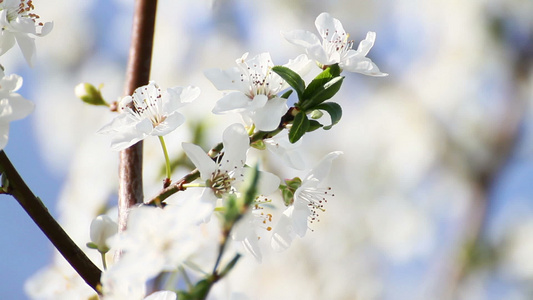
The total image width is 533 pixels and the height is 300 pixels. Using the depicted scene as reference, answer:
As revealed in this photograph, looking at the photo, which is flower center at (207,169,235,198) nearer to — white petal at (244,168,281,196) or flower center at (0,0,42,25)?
white petal at (244,168,281,196)

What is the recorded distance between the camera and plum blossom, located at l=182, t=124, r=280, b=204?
0.33 metres

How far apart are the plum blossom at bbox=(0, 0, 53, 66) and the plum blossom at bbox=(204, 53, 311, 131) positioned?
11 cm

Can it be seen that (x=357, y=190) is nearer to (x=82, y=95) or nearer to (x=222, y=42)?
(x=222, y=42)

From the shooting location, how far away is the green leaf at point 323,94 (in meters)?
0.33

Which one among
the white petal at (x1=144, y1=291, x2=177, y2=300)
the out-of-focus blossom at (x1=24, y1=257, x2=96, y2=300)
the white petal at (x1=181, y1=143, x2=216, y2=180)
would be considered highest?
the white petal at (x1=181, y1=143, x2=216, y2=180)

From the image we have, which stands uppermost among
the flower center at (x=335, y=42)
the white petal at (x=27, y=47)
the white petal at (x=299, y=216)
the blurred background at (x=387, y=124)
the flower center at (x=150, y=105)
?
the white petal at (x=27, y=47)

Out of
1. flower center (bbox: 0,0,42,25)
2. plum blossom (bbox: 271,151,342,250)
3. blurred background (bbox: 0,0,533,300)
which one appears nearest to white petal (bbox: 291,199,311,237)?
plum blossom (bbox: 271,151,342,250)

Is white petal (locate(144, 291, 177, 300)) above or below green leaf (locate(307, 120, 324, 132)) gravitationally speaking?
below

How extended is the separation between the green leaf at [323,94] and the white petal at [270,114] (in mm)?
12

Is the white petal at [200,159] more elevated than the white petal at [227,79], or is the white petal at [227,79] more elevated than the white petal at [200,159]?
the white petal at [227,79]

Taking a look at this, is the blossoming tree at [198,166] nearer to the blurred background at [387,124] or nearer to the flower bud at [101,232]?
the flower bud at [101,232]

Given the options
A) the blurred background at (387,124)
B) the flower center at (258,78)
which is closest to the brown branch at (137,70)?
the flower center at (258,78)

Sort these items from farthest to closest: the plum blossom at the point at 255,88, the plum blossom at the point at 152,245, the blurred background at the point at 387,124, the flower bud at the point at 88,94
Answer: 1. the blurred background at the point at 387,124
2. the flower bud at the point at 88,94
3. the plum blossom at the point at 255,88
4. the plum blossom at the point at 152,245

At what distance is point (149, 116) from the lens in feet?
1.24
